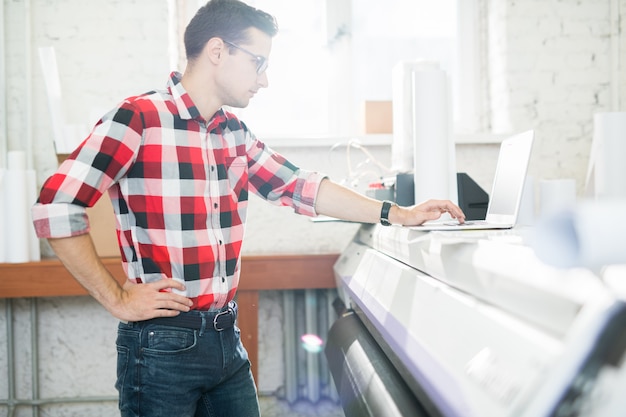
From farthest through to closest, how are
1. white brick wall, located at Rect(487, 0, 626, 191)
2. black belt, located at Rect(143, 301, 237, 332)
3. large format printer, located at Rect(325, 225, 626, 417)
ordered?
1. white brick wall, located at Rect(487, 0, 626, 191)
2. black belt, located at Rect(143, 301, 237, 332)
3. large format printer, located at Rect(325, 225, 626, 417)

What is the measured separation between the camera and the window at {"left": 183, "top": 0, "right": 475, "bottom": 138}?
270 cm

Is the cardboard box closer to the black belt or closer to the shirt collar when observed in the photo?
the shirt collar

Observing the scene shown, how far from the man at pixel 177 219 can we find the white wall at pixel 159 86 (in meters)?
1.21

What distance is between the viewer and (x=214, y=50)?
1.26 m

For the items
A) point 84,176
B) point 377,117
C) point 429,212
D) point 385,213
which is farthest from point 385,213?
point 377,117

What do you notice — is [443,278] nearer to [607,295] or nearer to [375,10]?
[607,295]

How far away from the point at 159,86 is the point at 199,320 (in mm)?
1564

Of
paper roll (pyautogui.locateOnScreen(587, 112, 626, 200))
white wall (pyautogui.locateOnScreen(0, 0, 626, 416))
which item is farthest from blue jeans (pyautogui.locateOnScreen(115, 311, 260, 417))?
paper roll (pyautogui.locateOnScreen(587, 112, 626, 200))

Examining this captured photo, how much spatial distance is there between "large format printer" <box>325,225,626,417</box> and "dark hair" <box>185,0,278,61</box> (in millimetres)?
626

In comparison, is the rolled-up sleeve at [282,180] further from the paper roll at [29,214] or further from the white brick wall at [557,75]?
the white brick wall at [557,75]

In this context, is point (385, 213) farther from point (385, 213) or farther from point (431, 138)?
point (431, 138)

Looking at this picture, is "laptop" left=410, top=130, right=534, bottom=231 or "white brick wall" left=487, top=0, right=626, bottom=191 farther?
"white brick wall" left=487, top=0, right=626, bottom=191

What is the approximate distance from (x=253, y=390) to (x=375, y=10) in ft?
6.90

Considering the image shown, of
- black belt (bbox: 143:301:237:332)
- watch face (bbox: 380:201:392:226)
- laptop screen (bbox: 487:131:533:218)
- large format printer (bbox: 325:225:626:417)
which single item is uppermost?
laptop screen (bbox: 487:131:533:218)
